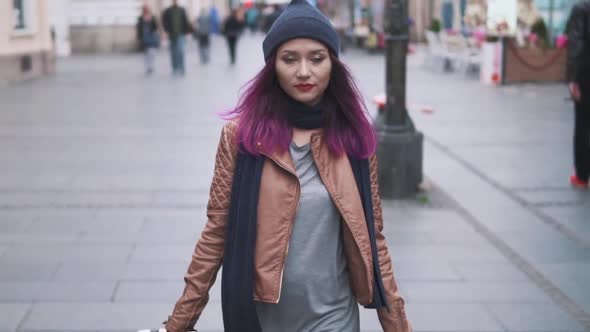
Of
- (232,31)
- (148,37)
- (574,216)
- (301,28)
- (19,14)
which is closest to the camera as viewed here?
(301,28)

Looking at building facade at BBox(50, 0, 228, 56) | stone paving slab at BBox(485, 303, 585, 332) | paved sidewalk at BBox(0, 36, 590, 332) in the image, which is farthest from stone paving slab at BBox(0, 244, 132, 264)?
building facade at BBox(50, 0, 228, 56)

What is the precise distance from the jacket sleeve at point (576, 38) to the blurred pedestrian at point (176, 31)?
15.7 metres

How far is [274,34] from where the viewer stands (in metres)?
2.63

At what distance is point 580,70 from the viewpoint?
7.88 meters

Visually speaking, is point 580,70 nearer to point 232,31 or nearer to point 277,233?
point 277,233

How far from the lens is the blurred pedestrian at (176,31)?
75.0 ft

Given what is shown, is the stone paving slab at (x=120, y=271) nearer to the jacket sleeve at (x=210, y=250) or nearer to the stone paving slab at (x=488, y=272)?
the stone paving slab at (x=488, y=272)

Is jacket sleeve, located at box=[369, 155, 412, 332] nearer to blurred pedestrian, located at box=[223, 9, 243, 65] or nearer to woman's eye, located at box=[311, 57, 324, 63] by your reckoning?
woman's eye, located at box=[311, 57, 324, 63]

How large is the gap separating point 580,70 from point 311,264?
Answer: 230 inches

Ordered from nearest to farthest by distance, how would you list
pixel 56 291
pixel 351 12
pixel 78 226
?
pixel 56 291 → pixel 78 226 → pixel 351 12

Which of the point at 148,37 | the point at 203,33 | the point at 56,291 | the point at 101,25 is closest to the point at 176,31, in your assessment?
the point at 148,37

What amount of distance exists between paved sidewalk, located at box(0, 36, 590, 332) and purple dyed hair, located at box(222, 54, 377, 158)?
226 cm

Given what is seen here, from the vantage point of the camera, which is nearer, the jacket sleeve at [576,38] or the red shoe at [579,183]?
the jacket sleeve at [576,38]

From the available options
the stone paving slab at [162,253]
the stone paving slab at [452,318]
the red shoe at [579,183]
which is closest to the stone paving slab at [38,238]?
the stone paving slab at [162,253]
